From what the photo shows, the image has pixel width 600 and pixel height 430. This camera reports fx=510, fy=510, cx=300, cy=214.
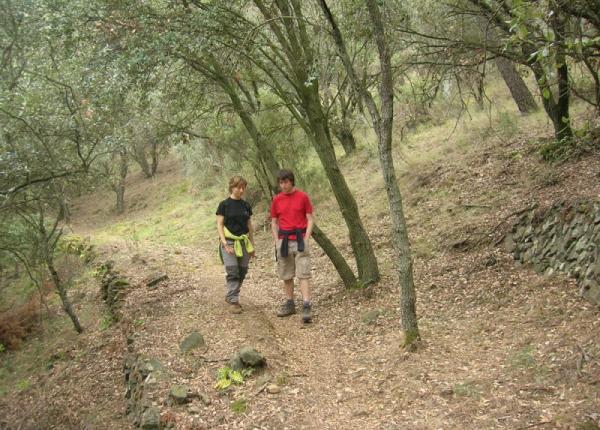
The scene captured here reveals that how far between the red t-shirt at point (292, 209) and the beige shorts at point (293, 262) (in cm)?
18

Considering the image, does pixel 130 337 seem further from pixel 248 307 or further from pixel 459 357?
pixel 459 357

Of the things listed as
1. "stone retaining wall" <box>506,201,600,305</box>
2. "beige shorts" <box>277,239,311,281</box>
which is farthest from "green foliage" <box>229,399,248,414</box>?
"stone retaining wall" <box>506,201,600,305</box>

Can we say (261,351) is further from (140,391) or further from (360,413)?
(360,413)

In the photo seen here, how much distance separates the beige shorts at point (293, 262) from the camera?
22.8 feet

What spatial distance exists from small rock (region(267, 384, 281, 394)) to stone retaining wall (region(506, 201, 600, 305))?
323cm

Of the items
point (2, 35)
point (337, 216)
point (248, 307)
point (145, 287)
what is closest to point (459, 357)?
point (248, 307)

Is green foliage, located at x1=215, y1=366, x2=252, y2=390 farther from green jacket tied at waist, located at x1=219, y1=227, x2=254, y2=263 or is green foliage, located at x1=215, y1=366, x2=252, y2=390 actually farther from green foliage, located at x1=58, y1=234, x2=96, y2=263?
green foliage, located at x1=58, y1=234, x2=96, y2=263

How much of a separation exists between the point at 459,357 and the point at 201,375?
9.01 ft

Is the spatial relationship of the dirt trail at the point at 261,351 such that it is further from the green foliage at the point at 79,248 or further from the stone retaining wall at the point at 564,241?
the green foliage at the point at 79,248

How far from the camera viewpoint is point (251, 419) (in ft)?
15.4

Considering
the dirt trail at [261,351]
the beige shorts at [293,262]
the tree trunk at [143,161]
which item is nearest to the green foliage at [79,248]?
the dirt trail at [261,351]

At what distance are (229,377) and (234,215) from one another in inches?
92.0

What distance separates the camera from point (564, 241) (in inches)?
237

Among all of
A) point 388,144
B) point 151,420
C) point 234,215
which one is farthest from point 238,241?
point 388,144
